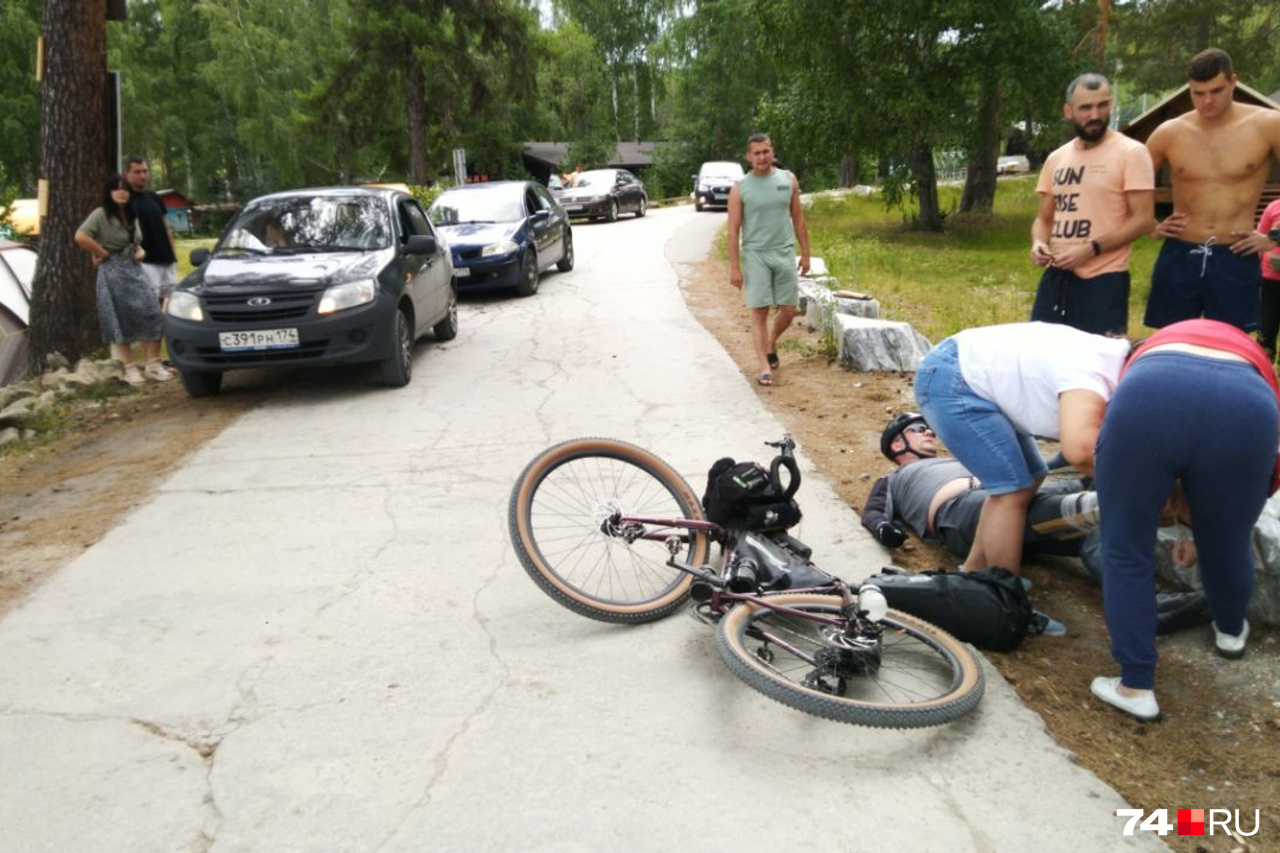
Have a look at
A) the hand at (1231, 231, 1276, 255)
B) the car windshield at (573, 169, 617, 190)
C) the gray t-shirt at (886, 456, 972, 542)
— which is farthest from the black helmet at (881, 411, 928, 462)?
the car windshield at (573, 169, 617, 190)

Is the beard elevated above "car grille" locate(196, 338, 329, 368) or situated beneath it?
elevated above

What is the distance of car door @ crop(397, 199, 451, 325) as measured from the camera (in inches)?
354

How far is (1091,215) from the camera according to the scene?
5.16 meters

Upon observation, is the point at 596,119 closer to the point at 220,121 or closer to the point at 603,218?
the point at 220,121

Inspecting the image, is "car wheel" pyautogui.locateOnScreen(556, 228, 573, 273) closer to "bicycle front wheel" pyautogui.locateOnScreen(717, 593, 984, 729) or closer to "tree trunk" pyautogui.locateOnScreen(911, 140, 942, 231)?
"tree trunk" pyautogui.locateOnScreen(911, 140, 942, 231)

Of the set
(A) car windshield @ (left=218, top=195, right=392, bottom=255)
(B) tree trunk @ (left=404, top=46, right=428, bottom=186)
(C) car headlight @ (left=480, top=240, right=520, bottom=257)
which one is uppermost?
(B) tree trunk @ (left=404, top=46, right=428, bottom=186)

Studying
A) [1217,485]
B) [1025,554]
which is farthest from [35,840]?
[1025,554]

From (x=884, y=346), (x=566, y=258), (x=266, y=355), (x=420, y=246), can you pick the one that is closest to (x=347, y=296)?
(x=266, y=355)

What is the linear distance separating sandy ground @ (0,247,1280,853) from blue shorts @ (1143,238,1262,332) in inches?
67.8

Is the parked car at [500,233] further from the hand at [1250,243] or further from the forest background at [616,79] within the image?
the hand at [1250,243]

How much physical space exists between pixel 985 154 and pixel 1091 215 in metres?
18.0

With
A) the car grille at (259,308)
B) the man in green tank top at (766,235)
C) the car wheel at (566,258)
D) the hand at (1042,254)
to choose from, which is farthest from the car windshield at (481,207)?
the hand at (1042,254)

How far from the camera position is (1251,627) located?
3.75 m

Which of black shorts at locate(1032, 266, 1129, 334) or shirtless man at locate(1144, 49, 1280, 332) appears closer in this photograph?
shirtless man at locate(1144, 49, 1280, 332)
